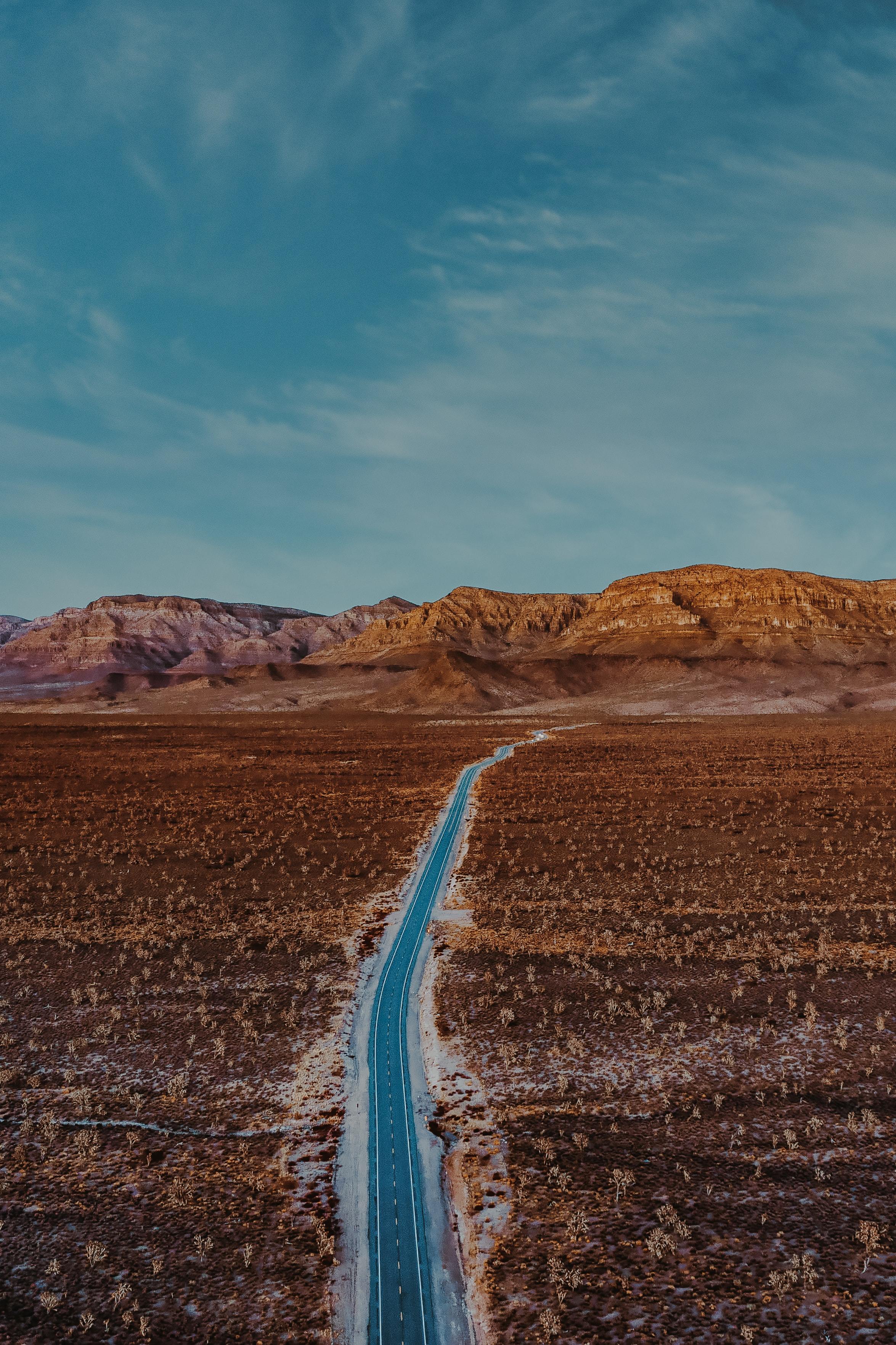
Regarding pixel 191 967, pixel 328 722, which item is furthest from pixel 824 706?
pixel 191 967

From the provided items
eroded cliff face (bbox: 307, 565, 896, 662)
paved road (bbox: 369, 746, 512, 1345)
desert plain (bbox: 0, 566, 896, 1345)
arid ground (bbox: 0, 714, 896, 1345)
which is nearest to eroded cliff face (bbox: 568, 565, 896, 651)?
eroded cliff face (bbox: 307, 565, 896, 662)

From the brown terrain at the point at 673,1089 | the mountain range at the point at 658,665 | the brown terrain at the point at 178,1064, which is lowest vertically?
the brown terrain at the point at 178,1064

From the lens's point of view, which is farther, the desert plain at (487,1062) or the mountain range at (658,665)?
the mountain range at (658,665)

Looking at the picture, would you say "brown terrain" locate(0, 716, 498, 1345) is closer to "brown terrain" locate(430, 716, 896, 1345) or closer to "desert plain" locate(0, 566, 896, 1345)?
"desert plain" locate(0, 566, 896, 1345)

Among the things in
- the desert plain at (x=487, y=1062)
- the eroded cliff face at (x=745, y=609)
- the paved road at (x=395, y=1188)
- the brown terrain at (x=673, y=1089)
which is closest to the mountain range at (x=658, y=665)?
the eroded cliff face at (x=745, y=609)

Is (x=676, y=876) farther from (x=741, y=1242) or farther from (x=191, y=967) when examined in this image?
(x=741, y=1242)

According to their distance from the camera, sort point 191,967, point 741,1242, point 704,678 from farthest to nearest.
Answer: point 704,678 → point 191,967 → point 741,1242

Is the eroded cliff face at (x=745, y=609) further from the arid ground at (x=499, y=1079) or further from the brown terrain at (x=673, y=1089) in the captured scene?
the brown terrain at (x=673, y=1089)

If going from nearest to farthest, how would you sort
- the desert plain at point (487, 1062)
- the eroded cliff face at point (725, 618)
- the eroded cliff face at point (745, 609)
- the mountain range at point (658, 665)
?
the desert plain at point (487, 1062) < the mountain range at point (658, 665) < the eroded cliff face at point (725, 618) < the eroded cliff face at point (745, 609)
